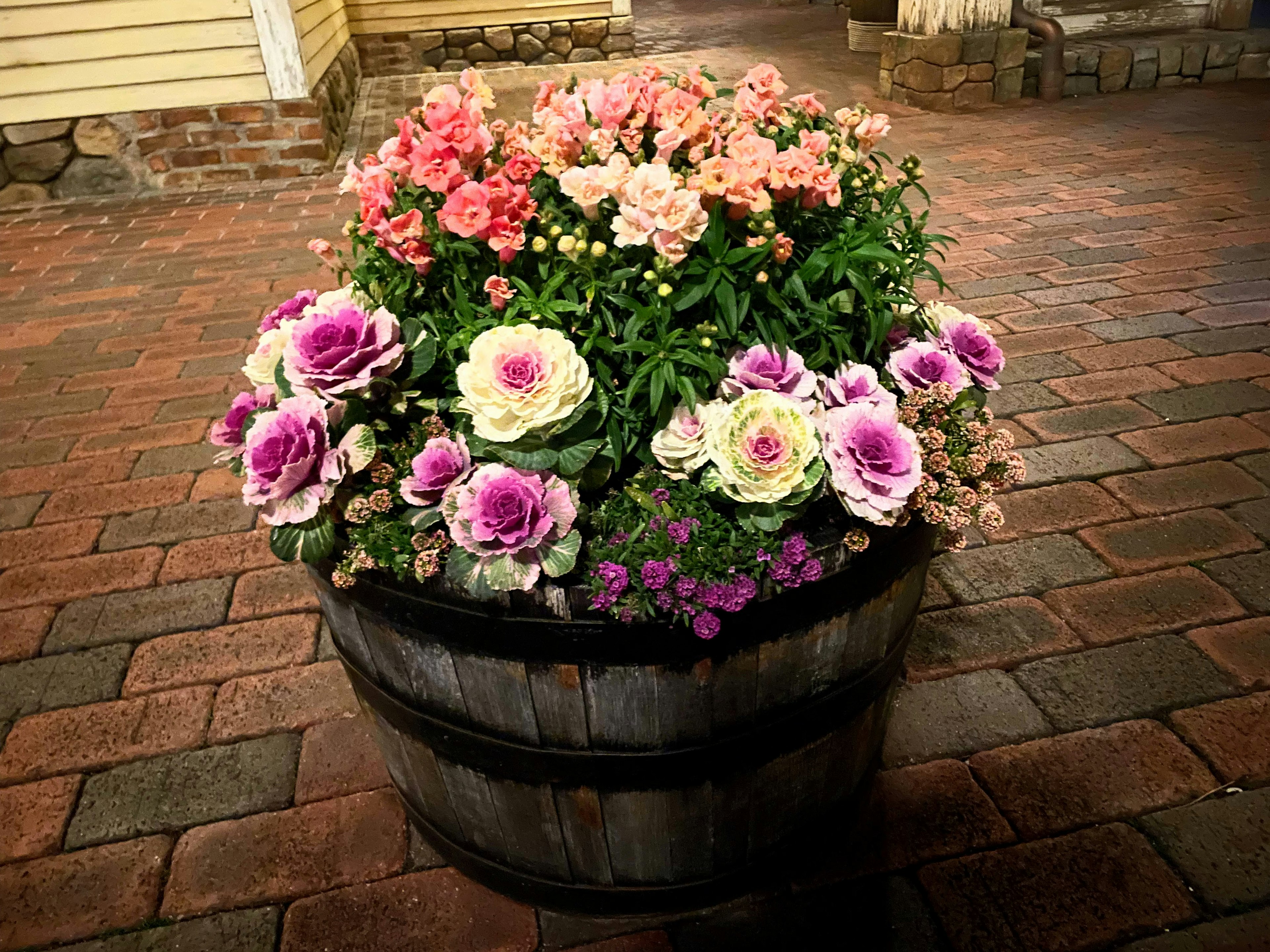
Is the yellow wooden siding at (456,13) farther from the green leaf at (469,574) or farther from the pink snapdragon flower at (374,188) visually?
the green leaf at (469,574)

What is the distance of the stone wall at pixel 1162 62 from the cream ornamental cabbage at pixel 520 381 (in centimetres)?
826

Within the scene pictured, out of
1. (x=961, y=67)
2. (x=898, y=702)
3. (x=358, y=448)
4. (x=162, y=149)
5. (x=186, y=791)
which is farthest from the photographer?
(x=961, y=67)

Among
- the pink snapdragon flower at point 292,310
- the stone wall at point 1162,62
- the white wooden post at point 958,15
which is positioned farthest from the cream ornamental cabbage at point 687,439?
the stone wall at point 1162,62

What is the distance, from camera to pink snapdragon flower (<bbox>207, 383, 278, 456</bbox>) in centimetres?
144

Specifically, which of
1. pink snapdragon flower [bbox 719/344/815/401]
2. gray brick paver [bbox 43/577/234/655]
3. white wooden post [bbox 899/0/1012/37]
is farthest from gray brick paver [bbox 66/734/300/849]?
white wooden post [bbox 899/0/1012/37]

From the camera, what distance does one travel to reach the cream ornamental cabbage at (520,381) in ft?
3.95

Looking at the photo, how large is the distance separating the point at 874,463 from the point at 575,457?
419 millimetres

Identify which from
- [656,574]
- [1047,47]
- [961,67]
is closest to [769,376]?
[656,574]

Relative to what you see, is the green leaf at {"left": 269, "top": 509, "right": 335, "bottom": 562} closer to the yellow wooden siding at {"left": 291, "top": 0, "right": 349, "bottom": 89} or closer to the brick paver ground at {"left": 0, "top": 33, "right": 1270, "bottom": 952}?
the brick paver ground at {"left": 0, "top": 33, "right": 1270, "bottom": 952}

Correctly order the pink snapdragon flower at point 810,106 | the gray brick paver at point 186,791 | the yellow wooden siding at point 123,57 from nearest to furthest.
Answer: the pink snapdragon flower at point 810,106
the gray brick paver at point 186,791
the yellow wooden siding at point 123,57

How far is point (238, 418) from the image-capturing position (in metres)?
1.44

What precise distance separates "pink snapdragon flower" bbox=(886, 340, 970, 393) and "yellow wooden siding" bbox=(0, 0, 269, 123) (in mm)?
6278

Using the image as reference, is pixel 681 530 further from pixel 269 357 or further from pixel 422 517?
pixel 269 357

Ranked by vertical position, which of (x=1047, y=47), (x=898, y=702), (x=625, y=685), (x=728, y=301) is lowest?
(x=898, y=702)
